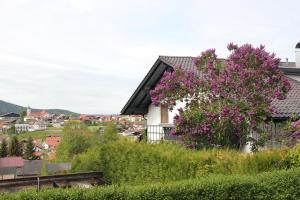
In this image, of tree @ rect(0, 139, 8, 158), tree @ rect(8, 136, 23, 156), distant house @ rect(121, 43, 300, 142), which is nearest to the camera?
distant house @ rect(121, 43, 300, 142)

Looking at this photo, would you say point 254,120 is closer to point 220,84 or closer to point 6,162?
point 220,84

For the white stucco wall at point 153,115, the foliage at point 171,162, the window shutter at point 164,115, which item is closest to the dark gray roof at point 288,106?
the foliage at point 171,162

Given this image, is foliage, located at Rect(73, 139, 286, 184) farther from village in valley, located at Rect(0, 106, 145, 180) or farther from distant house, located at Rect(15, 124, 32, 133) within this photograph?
distant house, located at Rect(15, 124, 32, 133)

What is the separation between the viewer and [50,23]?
18.9m

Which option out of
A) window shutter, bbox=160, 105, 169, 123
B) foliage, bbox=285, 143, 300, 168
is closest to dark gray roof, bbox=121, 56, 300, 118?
window shutter, bbox=160, 105, 169, 123

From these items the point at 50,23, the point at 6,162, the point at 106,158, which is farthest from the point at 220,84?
the point at 6,162

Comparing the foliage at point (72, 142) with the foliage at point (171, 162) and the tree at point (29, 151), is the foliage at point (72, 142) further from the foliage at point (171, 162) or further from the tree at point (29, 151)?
the foliage at point (171, 162)

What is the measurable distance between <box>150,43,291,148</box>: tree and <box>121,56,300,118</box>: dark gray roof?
59.2 inches

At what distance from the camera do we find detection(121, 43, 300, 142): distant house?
15.5 m

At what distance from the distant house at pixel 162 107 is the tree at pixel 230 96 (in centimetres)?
196

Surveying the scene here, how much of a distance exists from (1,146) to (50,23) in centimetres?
9608

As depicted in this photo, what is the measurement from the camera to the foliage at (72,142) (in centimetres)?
9106

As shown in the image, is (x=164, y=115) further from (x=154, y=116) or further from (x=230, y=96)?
(x=230, y=96)

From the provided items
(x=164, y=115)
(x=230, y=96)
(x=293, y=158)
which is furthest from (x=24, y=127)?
(x=293, y=158)
